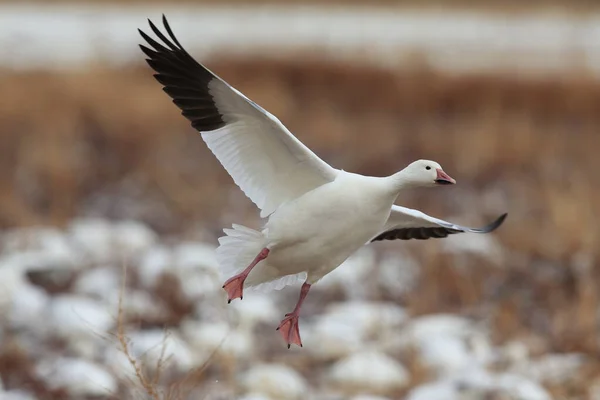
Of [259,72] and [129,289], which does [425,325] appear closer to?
[129,289]

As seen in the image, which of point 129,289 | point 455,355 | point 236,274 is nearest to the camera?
point 236,274

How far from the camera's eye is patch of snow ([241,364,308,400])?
4578 millimetres

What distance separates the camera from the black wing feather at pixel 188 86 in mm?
2959

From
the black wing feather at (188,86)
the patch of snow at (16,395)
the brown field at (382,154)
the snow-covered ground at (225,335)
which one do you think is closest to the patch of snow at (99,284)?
the snow-covered ground at (225,335)

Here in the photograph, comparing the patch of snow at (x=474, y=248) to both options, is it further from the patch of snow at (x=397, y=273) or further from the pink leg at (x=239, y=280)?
the pink leg at (x=239, y=280)

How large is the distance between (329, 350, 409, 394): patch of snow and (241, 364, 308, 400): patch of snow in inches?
10.7

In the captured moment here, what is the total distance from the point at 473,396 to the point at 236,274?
67.7 inches

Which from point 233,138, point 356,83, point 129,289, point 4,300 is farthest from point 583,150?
point 233,138

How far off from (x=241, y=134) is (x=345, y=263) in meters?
3.34

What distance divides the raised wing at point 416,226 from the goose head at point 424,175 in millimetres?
298

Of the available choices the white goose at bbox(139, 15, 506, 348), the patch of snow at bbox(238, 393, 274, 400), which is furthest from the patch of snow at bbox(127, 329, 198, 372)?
the white goose at bbox(139, 15, 506, 348)

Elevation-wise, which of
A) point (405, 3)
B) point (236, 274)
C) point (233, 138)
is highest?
point (233, 138)

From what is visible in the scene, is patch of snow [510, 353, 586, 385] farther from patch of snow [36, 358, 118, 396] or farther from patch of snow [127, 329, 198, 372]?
patch of snow [36, 358, 118, 396]

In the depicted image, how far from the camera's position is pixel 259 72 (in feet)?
33.0
